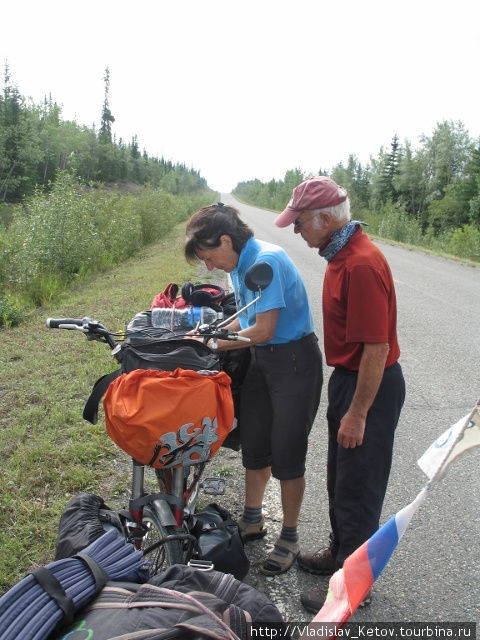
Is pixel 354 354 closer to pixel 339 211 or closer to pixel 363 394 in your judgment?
pixel 363 394

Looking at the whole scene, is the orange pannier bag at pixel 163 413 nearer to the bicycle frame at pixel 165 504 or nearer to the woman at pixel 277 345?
the bicycle frame at pixel 165 504

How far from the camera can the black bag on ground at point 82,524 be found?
6.39 feet

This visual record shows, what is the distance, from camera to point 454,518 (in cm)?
311

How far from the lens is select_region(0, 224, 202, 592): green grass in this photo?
2.81 m

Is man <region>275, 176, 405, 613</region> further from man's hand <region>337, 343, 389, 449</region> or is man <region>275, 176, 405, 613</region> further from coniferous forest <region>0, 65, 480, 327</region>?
coniferous forest <region>0, 65, 480, 327</region>

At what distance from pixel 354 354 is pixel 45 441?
97.4 inches

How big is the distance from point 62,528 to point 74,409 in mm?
2375

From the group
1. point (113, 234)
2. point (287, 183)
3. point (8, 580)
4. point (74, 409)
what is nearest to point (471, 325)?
Result: point (74, 409)

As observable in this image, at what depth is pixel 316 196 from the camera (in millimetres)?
2285

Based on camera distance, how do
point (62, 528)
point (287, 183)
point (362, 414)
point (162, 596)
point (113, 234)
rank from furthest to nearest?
point (287, 183) < point (113, 234) < point (362, 414) < point (62, 528) < point (162, 596)

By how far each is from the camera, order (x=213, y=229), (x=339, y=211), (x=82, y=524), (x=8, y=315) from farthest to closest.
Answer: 1. (x=8, y=315)
2. (x=213, y=229)
3. (x=339, y=211)
4. (x=82, y=524)

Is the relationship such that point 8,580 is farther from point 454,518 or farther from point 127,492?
point 454,518

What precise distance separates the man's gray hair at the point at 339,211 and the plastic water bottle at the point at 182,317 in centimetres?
74

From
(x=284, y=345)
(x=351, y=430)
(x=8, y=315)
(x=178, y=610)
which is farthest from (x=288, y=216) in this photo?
(x=8, y=315)
